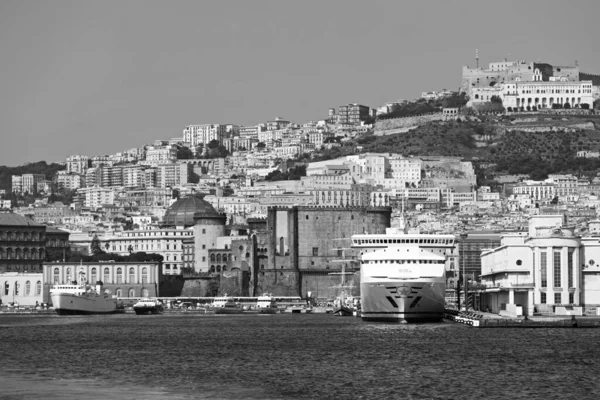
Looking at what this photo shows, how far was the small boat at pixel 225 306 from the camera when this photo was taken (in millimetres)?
139000

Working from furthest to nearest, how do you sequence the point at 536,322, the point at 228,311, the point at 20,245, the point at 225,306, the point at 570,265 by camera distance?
the point at 20,245
the point at 225,306
the point at 228,311
the point at 570,265
the point at 536,322

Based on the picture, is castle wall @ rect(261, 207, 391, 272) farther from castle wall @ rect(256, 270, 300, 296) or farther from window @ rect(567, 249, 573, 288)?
window @ rect(567, 249, 573, 288)

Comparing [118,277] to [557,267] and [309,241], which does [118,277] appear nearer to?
[309,241]

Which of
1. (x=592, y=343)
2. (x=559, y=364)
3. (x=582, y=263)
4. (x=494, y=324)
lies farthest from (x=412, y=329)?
(x=559, y=364)

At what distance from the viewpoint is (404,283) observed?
94.9 meters

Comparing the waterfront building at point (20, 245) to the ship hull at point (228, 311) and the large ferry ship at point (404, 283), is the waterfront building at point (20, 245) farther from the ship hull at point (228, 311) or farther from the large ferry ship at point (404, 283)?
the large ferry ship at point (404, 283)

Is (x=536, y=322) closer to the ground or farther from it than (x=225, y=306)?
farther from it

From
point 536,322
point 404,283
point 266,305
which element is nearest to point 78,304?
point 266,305

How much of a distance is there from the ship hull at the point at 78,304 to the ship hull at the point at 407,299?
42.3 m

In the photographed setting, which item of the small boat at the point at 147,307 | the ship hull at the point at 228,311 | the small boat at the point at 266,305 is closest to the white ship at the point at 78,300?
the small boat at the point at 147,307

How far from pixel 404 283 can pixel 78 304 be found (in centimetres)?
4682

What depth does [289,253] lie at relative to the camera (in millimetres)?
154125

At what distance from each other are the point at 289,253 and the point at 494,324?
6817 centimetres

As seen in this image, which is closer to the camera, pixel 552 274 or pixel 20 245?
pixel 552 274
